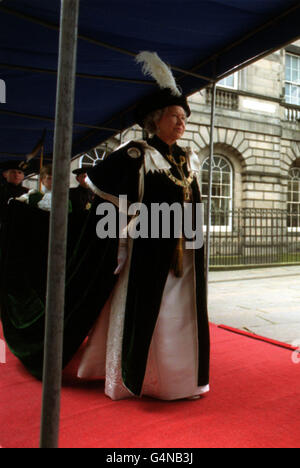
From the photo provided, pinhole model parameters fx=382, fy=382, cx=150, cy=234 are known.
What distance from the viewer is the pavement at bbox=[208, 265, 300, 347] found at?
406 centimetres

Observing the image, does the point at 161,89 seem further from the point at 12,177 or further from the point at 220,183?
the point at 220,183

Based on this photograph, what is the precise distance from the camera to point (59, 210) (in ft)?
3.66

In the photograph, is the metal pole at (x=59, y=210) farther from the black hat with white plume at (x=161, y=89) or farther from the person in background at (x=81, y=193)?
the person in background at (x=81, y=193)

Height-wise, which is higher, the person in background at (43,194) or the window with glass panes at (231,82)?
the window with glass panes at (231,82)

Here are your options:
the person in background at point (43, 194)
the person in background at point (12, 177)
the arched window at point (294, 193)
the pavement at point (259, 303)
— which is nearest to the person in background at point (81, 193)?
the person in background at point (12, 177)

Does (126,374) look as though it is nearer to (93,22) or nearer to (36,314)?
(36,314)

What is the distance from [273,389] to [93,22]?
291cm

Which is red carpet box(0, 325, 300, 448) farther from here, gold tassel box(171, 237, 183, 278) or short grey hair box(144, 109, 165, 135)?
short grey hair box(144, 109, 165, 135)

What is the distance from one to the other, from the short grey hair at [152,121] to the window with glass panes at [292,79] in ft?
49.4

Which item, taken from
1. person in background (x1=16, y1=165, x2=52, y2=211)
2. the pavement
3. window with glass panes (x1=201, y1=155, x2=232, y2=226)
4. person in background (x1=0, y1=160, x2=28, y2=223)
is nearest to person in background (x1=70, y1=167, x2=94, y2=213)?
person in background (x1=0, y1=160, x2=28, y2=223)

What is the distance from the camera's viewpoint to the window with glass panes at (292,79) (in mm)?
15488

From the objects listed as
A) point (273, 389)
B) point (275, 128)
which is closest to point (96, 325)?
point (273, 389)

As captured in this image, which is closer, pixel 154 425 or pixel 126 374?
pixel 154 425

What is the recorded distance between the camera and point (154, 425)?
1.84 metres
